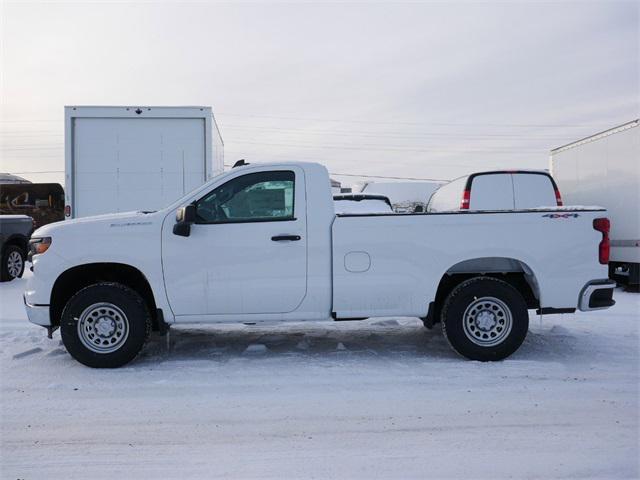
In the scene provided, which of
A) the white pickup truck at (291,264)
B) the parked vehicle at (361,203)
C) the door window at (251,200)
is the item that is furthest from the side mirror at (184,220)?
the parked vehicle at (361,203)

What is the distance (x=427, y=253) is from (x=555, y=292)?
4.40 feet

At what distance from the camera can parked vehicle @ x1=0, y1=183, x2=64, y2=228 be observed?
63.9 feet

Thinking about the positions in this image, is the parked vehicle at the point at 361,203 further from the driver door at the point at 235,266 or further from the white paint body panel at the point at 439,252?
the driver door at the point at 235,266

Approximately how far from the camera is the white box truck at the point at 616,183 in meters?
10.5

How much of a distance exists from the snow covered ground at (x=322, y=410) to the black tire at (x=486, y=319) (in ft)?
0.59

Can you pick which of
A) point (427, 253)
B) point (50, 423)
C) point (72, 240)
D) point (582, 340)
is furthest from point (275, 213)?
point (582, 340)

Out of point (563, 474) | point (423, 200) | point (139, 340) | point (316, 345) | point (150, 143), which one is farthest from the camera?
point (423, 200)

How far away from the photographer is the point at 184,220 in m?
5.31

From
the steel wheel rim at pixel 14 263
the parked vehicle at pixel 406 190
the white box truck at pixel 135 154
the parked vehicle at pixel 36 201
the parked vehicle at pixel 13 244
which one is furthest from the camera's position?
the parked vehicle at pixel 406 190

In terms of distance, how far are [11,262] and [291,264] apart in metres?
9.66

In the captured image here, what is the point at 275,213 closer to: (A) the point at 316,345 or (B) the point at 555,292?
(A) the point at 316,345

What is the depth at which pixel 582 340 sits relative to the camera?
661cm

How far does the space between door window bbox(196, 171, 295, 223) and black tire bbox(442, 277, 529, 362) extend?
184 centimetres

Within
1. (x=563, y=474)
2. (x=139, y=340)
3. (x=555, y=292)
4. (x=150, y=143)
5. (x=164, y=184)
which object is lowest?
(x=563, y=474)
